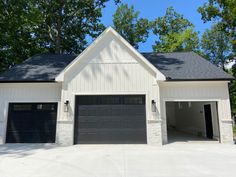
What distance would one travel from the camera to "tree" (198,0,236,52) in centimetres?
1260

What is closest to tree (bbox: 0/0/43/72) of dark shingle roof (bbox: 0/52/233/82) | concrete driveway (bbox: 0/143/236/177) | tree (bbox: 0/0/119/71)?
tree (bbox: 0/0/119/71)

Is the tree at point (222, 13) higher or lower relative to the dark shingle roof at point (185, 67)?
higher

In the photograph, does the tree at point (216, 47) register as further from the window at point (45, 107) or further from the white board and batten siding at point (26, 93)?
the window at point (45, 107)

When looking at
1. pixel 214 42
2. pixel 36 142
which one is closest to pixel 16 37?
pixel 36 142

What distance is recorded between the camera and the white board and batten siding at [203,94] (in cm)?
1093

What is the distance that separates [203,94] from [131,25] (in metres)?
19.2

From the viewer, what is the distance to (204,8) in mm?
13938

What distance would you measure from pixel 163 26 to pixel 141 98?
62.8ft

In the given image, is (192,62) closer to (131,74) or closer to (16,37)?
(131,74)

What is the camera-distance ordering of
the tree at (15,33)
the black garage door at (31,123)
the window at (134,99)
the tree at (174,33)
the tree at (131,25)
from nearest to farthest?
the window at (134,99) < the black garage door at (31,123) < the tree at (15,33) < the tree at (174,33) < the tree at (131,25)

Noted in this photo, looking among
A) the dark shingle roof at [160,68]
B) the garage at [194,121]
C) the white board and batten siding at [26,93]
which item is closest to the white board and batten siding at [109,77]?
the white board and batten siding at [26,93]

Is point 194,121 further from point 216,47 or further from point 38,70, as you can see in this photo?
point 216,47

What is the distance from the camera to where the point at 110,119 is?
10.7m

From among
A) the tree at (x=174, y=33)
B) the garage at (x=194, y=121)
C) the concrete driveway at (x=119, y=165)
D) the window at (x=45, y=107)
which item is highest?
the tree at (x=174, y=33)
